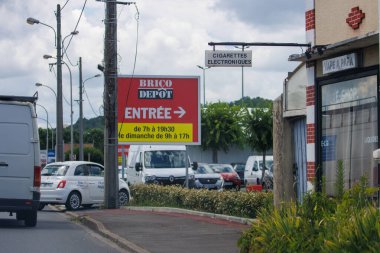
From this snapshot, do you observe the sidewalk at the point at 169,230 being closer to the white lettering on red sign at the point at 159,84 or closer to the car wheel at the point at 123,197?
the car wheel at the point at 123,197

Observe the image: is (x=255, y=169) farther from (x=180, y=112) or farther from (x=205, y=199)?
(x=205, y=199)

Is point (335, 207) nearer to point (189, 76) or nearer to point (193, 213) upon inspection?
point (193, 213)

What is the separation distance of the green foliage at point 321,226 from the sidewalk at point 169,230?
7.86ft

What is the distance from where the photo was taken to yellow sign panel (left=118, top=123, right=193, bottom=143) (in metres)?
30.0

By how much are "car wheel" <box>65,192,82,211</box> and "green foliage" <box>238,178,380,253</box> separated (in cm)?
1491

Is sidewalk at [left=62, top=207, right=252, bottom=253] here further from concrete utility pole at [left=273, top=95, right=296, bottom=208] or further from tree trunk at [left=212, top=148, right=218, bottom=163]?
tree trunk at [left=212, top=148, right=218, bottom=163]

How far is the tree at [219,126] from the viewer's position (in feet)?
189

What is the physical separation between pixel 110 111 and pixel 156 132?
5.11m

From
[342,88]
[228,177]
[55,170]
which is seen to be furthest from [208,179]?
[342,88]

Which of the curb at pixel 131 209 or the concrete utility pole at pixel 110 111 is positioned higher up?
the concrete utility pole at pixel 110 111

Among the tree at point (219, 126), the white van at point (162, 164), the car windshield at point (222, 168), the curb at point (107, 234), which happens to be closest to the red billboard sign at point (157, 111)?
the white van at point (162, 164)

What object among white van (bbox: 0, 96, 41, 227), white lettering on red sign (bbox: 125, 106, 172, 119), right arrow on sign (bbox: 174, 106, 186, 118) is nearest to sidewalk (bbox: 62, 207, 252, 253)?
white van (bbox: 0, 96, 41, 227)

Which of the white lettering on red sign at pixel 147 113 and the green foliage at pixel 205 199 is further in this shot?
the white lettering on red sign at pixel 147 113

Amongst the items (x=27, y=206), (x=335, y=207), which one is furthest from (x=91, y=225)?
(x=335, y=207)
